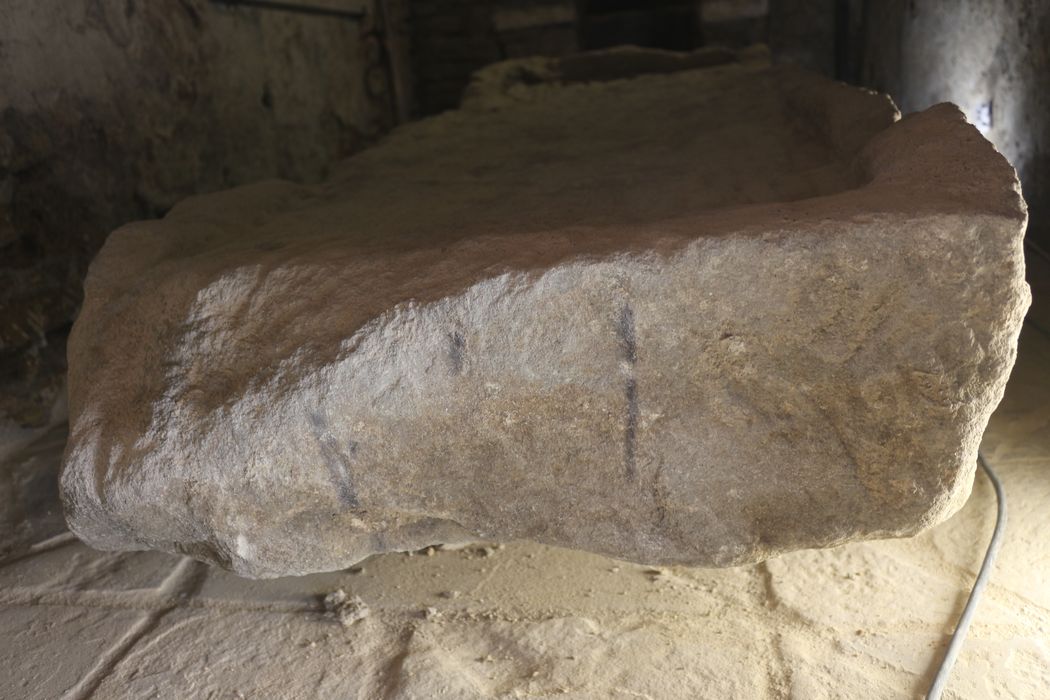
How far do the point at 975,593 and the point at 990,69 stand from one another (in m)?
2.69

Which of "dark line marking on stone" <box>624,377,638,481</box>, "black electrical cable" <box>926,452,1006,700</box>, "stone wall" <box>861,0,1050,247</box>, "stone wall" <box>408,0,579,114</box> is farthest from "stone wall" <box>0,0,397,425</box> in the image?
"stone wall" <box>861,0,1050,247</box>

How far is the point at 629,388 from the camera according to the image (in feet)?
4.34

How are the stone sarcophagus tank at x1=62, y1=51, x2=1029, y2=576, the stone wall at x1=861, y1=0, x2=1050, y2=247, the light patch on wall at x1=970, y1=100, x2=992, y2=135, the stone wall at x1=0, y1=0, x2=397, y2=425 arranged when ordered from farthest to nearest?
1. the light patch on wall at x1=970, y1=100, x2=992, y2=135
2. the stone wall at x1=861, y1=0, x2=1050, y2=247
3. the stone wall at x1=0, y1=0, x2=397, y2=425
4. the stone sarcophagus tank at x1=62, y1=51, x2=1029, y2=576

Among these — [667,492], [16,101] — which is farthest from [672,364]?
[16,101]

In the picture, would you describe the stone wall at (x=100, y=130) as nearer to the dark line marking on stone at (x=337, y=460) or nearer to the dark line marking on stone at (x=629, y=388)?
the dark line marking on stone at (x=337, y=460)

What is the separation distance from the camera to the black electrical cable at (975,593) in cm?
150

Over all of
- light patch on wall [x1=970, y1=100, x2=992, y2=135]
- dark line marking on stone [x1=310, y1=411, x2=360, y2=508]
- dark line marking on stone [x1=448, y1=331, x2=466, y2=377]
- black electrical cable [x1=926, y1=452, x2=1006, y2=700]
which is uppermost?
dark line marking on stone [x1=448, y1=331, x2=466, y2=377]

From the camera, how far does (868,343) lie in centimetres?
128

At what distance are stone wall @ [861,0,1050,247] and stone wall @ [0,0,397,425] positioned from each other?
297 centimetres

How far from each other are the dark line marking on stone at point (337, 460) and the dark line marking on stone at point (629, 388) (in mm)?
410

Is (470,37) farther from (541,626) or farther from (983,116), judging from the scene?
(541,626)

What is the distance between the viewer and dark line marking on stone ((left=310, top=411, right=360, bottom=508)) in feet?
4.41

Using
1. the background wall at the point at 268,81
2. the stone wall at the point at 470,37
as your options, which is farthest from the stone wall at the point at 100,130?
the stone wall at the point at 470,37

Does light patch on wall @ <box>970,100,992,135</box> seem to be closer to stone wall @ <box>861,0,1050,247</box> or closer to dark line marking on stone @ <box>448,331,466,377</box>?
stone wall @ <box>861,0,1050,247</box>
